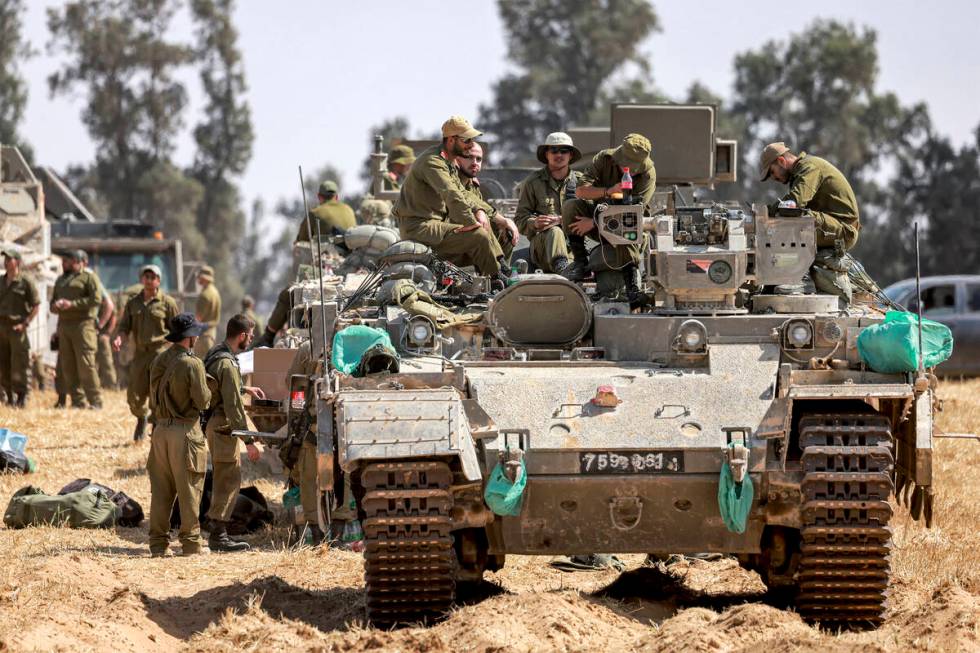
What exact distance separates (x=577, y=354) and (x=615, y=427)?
3.90ft

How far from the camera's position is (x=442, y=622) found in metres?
9.34

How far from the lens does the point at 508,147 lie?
57875mm

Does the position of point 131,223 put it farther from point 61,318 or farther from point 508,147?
point 508,147

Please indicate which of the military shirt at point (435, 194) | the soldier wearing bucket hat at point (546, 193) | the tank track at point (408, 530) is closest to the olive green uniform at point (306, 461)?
the military shirt at point (435, 194)

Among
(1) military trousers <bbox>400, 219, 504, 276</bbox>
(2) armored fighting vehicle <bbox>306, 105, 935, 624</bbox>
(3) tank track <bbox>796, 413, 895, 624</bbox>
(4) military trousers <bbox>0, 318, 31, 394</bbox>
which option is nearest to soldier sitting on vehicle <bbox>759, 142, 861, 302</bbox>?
(2) armored fighting vehicle <bbox>306, 105, 935, 624</bbox>

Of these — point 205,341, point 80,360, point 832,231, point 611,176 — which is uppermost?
point 611,176

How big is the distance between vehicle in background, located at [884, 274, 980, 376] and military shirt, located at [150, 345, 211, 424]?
12768 mm

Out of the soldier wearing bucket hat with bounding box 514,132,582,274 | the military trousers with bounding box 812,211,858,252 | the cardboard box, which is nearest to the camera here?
the military trousers with bounding box 812,211,858,252

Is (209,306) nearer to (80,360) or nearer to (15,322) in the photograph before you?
(80,360)

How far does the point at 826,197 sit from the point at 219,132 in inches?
1675

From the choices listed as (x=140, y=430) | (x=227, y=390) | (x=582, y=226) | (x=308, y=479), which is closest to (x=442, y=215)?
(x=582, y=226)

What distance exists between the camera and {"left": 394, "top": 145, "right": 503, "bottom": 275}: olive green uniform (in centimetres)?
1262

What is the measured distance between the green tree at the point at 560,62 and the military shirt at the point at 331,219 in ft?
124

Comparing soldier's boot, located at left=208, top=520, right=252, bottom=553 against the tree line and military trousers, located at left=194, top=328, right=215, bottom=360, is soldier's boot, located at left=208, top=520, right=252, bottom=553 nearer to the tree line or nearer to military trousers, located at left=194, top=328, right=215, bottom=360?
military trousers, located at left=194, top=328, right=215, bottom=360
